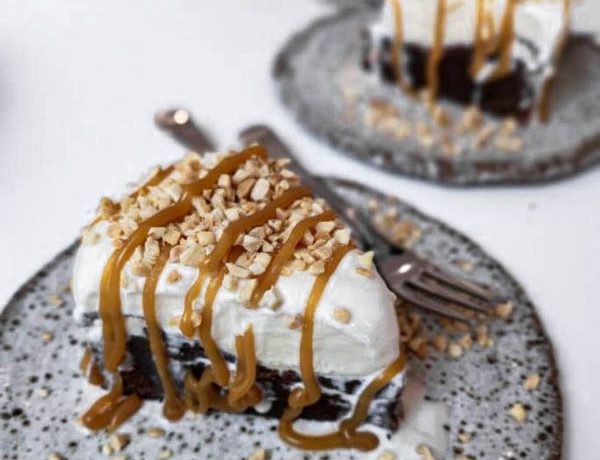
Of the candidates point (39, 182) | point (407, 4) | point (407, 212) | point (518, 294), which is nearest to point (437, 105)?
point (407, 4)

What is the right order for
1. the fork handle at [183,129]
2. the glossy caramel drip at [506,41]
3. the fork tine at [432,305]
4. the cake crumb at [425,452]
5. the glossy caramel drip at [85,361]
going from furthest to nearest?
the glossy caramel drip at [506,41]
the fork handle at [183,129]
the fork tine at [432,305]
the glossy caramel drip at [85,361]
the cake crumb at [425,452]

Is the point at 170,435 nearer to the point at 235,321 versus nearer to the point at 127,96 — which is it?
the point at 235,321

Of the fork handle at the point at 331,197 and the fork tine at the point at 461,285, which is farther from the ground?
the fork handle at the point at 331,197

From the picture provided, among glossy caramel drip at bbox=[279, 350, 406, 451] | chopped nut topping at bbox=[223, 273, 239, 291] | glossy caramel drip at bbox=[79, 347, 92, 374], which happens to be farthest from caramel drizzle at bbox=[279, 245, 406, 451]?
glossy caramel drip at bbox=[79, 347, 92, 374]

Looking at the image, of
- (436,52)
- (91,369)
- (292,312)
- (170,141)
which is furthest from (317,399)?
(436,52)

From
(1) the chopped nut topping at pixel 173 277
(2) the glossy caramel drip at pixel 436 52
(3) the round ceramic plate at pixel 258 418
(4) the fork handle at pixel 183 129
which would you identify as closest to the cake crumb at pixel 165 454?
(3) the round ceramic plate at pixel 258 418

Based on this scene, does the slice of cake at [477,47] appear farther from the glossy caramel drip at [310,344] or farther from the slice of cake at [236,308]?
the glossy caramel drip at [310,344]
